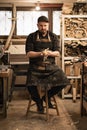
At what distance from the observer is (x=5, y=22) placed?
659 cm

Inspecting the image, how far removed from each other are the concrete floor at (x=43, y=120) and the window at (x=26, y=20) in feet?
7.73

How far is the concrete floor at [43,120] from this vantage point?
368 cm

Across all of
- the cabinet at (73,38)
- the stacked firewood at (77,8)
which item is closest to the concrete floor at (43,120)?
the cabinet at (73,38)

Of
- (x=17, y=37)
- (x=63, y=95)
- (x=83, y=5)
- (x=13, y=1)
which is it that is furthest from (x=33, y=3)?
(x=63, y=95)

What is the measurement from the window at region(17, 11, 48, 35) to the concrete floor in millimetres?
2356

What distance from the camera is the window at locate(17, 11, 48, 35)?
6.59m

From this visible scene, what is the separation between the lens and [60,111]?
179 inches

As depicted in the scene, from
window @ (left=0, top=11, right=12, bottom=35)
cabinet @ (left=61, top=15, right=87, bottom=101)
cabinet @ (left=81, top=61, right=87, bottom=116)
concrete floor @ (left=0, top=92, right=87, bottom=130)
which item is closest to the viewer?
concrete floor @ (left=0, top=92, right=87, bottom=130)

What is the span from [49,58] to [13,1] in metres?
2.79

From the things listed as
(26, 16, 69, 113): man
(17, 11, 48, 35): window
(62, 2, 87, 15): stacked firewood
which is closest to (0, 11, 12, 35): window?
(17, 11, 48, 35): window

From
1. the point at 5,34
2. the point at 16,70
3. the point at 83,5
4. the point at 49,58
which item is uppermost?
the point at 83,5

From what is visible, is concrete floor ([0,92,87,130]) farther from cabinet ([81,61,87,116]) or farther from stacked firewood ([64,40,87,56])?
stacked firewood ([64,40,87,56])

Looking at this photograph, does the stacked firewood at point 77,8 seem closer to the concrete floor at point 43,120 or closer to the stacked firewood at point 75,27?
the stacked firewood at point 75,27

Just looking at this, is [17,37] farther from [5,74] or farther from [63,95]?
[5,74]
